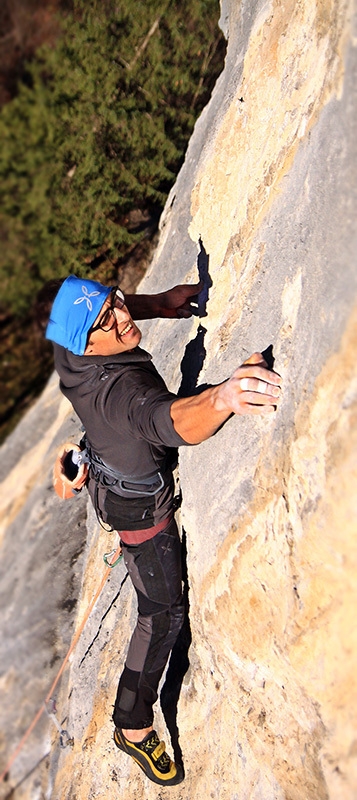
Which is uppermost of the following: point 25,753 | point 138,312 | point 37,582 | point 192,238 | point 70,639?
point 192,238

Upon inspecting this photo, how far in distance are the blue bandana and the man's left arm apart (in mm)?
632

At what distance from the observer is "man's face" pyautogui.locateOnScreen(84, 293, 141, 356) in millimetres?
2537

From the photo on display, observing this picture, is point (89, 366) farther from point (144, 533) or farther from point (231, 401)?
point (144, 533)

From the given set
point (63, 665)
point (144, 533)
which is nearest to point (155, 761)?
point (144, 533)

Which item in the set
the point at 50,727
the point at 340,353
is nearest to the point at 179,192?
the point at 340,353

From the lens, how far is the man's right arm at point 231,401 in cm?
206

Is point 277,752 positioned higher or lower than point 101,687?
higher

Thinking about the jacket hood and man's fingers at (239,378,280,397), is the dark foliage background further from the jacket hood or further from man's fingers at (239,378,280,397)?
man's fingers at (239,378,280,397)

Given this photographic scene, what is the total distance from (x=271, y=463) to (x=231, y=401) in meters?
0.25

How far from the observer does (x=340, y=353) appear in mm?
1738

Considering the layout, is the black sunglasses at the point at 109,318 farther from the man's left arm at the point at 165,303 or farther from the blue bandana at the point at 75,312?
the man's left arm at the point at 165,303

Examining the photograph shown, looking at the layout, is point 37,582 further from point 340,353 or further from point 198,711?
point 340,353

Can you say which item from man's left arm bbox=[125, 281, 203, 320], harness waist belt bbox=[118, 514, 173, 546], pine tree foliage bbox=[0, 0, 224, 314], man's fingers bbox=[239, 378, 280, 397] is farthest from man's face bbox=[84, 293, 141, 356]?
pine tree foliage bbox=[0, 0, 224, 314]

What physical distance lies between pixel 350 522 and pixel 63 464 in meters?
1.81
